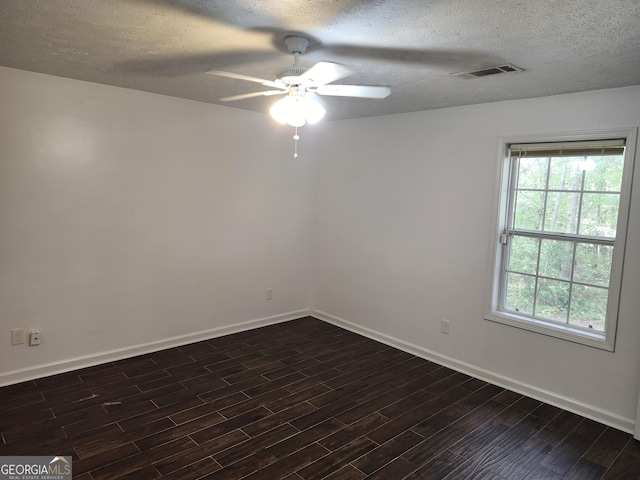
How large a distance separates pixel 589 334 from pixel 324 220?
282cm

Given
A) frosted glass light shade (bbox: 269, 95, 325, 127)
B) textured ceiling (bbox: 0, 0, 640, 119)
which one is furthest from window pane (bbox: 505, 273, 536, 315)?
frosted glass light shade (bbox: 269, 95, 325, 127)

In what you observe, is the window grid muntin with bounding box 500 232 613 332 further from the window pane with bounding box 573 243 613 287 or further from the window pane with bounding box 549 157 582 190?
the window pane with bounding box 549 157 582 190

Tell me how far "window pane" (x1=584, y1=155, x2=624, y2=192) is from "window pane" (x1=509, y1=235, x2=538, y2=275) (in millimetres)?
577

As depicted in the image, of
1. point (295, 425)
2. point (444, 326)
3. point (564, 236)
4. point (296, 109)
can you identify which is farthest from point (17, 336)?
point (564, 236)

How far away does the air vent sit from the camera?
2508mm

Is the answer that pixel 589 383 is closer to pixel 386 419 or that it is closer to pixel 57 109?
pixel 386 419

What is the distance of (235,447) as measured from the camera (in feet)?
8.43

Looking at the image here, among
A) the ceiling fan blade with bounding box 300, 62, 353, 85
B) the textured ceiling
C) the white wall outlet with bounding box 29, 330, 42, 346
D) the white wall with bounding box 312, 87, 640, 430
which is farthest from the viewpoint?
the white wall outlet with bounding box 29, 330, 42, 346

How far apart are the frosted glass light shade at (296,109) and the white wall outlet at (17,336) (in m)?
2.66

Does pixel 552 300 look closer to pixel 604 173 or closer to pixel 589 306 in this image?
pixel 589 306

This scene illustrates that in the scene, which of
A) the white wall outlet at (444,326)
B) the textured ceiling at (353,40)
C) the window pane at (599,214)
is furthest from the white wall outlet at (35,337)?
the window pane at (599,214)

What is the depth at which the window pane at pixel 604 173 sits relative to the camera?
9.73 feet

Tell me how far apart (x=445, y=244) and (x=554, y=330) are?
1.11 m

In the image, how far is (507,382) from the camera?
3.48m
